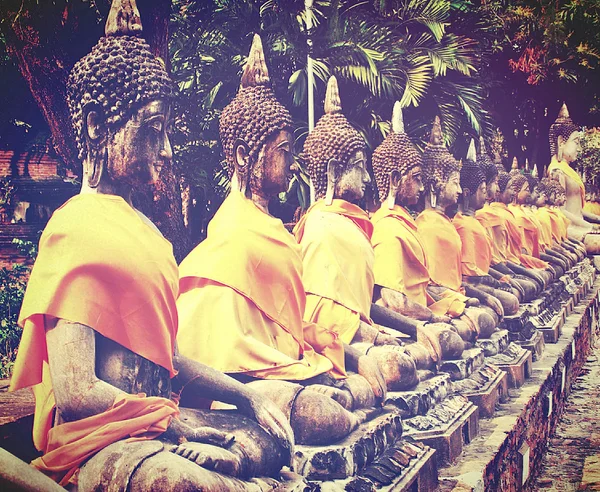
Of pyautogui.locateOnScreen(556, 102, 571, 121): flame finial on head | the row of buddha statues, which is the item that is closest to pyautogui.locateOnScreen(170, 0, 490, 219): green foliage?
the row of buddha statues

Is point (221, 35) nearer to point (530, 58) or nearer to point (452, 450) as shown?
point (452, 450)

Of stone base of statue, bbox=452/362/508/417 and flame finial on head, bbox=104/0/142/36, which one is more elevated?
flame finial on head, bbox=104/0/142/36

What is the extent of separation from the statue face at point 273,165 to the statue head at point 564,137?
49.1ft

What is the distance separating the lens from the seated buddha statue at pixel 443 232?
842 centimetres

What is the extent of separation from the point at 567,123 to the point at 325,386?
1533 cm

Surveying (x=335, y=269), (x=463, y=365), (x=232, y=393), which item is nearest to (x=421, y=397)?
(x=335, y=269)

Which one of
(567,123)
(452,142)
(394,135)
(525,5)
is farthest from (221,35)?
(567,123)

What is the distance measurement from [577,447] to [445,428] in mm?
3484

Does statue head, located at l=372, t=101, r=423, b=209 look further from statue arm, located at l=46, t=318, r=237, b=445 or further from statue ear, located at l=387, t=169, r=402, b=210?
statue arm, located at l=46, t=318, r=237, b=445

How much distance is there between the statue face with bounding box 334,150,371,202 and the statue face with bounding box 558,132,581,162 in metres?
13.6

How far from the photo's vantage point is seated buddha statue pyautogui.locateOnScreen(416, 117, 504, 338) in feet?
27.6

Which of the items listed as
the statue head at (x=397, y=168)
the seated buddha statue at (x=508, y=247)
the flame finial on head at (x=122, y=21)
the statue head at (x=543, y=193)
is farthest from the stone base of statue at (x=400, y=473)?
the statue head at (x=543, y=193)

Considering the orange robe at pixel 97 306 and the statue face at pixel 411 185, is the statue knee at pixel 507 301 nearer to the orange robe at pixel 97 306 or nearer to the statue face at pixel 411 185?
the statue face at pixel 411 185

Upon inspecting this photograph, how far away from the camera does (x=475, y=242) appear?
9922 mm
